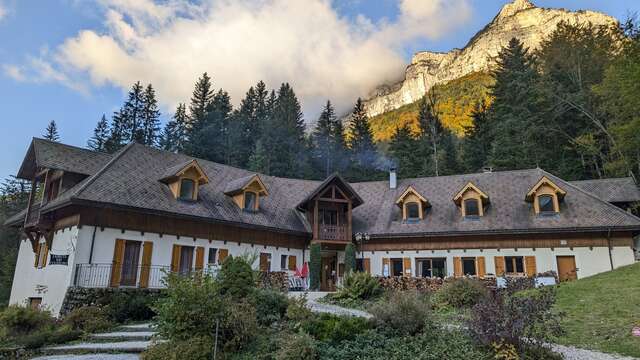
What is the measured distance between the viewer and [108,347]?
1166cm

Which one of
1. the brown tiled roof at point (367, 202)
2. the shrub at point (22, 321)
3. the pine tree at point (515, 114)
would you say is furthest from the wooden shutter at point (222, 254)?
the pine tree at point (515, 114)

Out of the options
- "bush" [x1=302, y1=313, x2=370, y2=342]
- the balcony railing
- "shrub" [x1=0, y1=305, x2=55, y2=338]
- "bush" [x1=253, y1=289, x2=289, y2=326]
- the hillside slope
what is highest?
the hillside slope

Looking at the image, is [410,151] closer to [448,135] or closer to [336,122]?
[448,135]

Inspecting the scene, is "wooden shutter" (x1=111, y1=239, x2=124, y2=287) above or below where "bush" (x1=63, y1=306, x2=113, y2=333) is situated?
above

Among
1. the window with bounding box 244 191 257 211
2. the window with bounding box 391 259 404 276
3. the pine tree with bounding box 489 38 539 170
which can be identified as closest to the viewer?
the window with bounding box 244 191 257 211

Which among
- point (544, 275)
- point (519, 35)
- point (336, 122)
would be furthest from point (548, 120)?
point (519, 35)

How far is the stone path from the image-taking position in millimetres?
11031

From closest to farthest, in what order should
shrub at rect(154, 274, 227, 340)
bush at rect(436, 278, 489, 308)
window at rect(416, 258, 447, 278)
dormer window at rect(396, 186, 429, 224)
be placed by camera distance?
1. shrub at rect(154, 274, 227, 340)
2. bush at rect(436, 278, 489, 308)
3. window at rect(416, 258, 447, 278)
4. dormer window at rect(396, 186, 429, 224)

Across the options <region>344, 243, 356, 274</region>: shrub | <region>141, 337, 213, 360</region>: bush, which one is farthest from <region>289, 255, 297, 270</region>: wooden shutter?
<region>141, 337, 213, 360</region>: bush

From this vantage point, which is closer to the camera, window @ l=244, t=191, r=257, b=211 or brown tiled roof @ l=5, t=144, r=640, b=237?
brown tiled roof @ l=5, t=144, r=640, b=237

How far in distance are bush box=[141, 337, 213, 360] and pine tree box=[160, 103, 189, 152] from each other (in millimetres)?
44462

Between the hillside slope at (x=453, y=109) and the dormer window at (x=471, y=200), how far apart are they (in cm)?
3490

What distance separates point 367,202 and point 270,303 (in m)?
18.9

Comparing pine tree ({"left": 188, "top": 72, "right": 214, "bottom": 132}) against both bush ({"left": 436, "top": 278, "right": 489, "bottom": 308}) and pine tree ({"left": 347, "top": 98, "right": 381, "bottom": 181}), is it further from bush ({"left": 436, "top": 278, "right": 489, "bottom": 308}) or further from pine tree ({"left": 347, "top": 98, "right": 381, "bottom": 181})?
→ bush ({"left": 436, "top": 278, "right": 489, "bottom": 308})
